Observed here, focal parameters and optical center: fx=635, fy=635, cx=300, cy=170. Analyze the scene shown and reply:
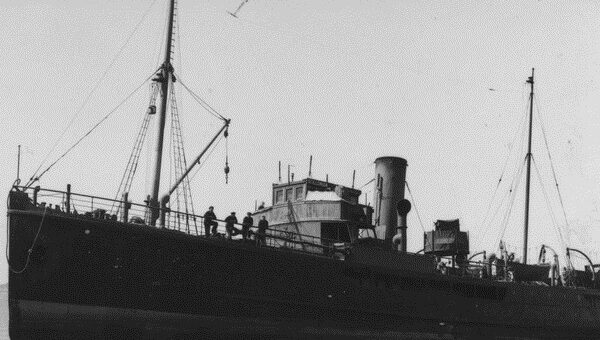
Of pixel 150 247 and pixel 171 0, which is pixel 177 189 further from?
pixel 171 0

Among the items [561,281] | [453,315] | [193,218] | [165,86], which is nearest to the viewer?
[193,218]

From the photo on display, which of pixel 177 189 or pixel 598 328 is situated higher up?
pixel 177 189

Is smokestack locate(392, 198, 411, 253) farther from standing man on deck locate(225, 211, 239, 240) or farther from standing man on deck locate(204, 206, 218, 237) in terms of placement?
standing man on deck locate(204, 206, 218, 237)

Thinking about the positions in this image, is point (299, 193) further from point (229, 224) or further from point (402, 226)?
point (229, 224)

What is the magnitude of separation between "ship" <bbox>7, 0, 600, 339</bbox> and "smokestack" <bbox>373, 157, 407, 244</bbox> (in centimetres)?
6

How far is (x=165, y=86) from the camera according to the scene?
2039 centimetres

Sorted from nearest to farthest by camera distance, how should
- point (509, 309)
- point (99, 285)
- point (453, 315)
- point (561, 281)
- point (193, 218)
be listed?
point (99, 285)
point (193, 218)
point (453, 315)
point (509, 309)
point (561, 281)

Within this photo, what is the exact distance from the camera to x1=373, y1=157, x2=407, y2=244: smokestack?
82.8ft

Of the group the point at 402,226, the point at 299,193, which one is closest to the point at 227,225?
the point at 299,193

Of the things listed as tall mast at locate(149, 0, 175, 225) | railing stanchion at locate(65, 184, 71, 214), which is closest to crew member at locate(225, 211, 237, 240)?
tall mast at locate(149, 0, 175, 225)

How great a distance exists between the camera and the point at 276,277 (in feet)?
62.2

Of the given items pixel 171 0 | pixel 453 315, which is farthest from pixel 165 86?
pixel 453 315

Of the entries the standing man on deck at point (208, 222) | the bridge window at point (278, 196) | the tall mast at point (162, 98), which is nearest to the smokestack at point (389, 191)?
the bridge window at point (278, 196)

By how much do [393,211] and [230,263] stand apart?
917cm
